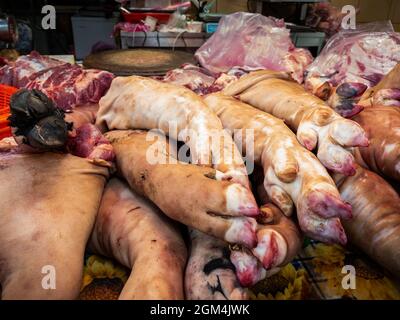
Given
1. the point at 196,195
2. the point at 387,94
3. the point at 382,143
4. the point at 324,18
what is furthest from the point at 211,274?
the point at 324,18

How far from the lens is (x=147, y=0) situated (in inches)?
185

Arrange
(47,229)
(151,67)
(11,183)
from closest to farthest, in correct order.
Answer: (47,229) < (11,183) < (151,67)

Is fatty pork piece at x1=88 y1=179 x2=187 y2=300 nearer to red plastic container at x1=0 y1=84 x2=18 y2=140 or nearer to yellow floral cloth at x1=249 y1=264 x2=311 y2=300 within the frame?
yellow floral cloth at x1=249 y1=264 x2=311 y2=300

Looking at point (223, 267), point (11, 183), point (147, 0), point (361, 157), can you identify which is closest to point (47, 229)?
point (11, 183)

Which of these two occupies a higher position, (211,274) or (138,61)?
(138,61)

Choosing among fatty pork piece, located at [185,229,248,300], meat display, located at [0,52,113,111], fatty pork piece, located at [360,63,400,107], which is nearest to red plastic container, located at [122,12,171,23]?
meat display, located at [0,52,113,111]

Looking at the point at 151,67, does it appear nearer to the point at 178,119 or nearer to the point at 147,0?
the point at 178,119

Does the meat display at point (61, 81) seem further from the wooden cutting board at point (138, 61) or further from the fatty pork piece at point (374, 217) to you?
→ the fatty pork piece at point (374, 217)

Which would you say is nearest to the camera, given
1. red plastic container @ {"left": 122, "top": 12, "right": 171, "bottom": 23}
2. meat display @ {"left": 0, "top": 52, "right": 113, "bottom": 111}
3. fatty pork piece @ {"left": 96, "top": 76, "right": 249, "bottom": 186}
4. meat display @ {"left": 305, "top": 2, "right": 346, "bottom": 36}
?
fatty pork piece @ {"left": 96, "top": 76, "right": 249, "bottom": 186}

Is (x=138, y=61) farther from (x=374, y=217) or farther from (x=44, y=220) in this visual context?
(x=374, y=217)

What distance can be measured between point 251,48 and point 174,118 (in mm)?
1652

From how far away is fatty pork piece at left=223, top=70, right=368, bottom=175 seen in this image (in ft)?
3.67

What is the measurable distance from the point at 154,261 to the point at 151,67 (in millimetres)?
1766

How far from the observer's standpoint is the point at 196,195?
0.99m
